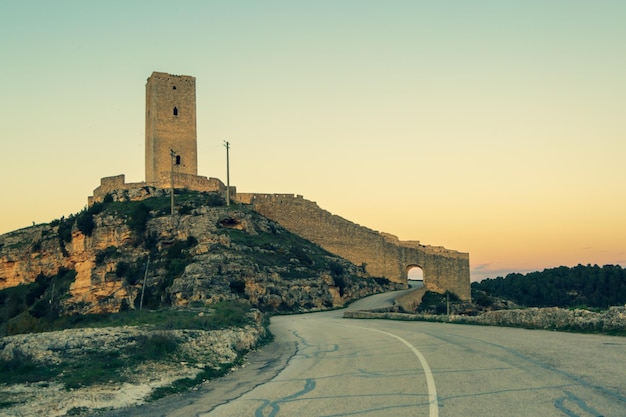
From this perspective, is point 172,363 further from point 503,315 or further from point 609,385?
point 503,315

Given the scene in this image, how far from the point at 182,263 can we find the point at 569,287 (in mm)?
85720

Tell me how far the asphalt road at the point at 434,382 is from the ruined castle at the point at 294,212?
190 ft

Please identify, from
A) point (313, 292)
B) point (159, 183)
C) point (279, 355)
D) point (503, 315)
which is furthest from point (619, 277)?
point (279, 355)

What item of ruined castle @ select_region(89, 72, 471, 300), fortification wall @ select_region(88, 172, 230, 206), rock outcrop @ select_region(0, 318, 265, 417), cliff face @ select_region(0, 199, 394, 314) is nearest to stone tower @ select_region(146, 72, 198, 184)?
ruined castle @ select_region(89, 72, 471, 300)

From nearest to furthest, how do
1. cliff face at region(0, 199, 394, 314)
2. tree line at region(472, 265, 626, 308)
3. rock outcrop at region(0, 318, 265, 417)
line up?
rock outcrop at region(0, 318, 265, 417), cliff face at region(0, 199, 394, 314), tree line at region(472, 265, 626, 308)

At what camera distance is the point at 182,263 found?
5669cm

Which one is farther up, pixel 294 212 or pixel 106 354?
pixel 294 212

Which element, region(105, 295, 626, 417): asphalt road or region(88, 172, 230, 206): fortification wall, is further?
region(88, 172, 230, 206): fortification wall

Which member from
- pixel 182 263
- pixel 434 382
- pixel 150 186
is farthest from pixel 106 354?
pixel 150 186

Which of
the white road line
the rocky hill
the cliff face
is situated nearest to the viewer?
the white road line

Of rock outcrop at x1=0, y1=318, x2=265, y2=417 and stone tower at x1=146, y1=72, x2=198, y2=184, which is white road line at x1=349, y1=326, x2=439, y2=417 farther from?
stone tower at x1=146, y1=72, x2=198, y2=184

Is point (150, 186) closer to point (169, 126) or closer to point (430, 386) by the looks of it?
point (169, 126)

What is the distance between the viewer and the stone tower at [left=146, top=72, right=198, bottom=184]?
73688 millimetres

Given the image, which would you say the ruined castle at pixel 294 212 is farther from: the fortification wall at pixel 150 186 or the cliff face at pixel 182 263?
the cliff face at pixel 182 263
